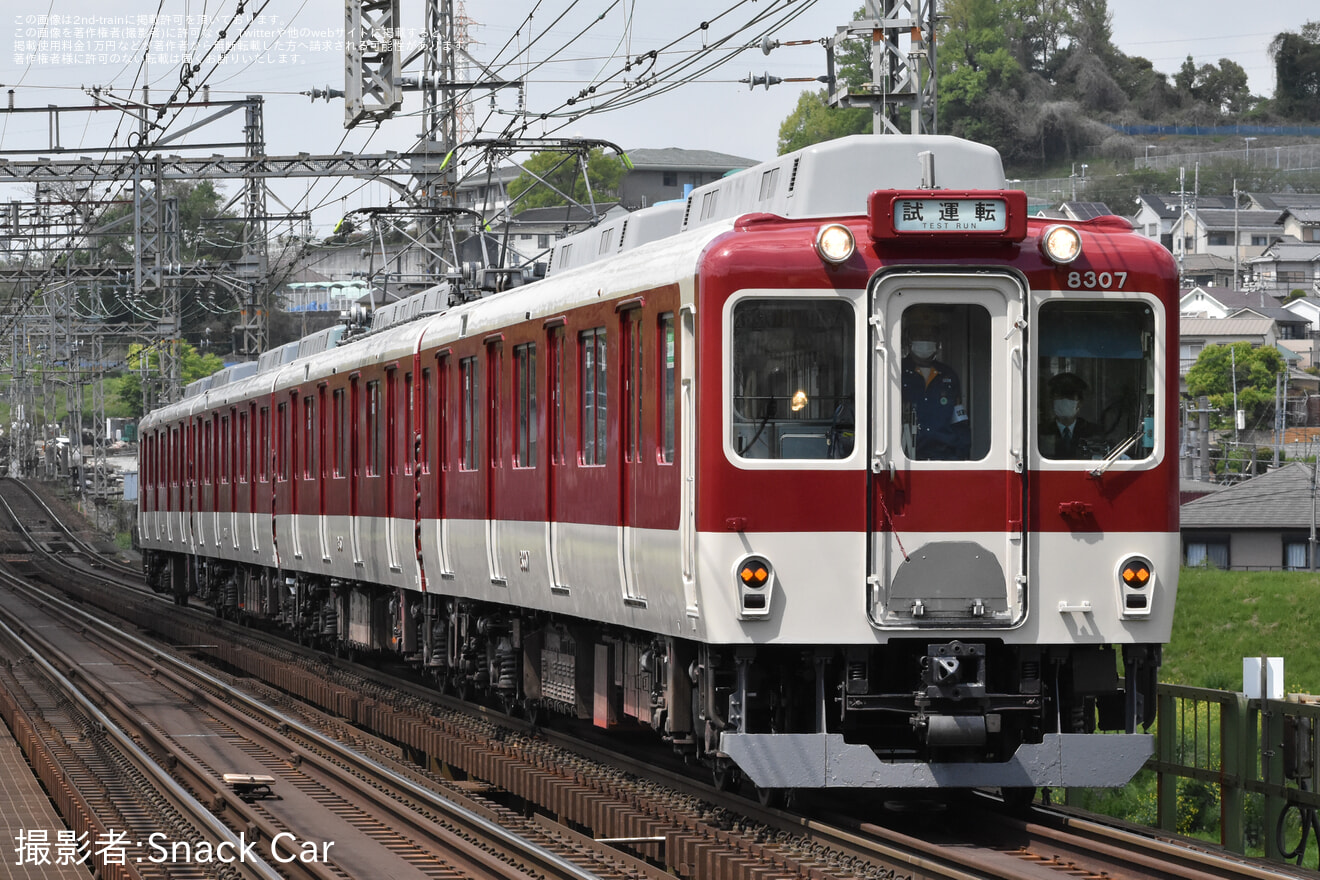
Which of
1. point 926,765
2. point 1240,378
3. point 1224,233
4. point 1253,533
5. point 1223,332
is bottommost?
point 1253,533

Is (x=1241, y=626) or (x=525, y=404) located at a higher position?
(x=525, y=404)

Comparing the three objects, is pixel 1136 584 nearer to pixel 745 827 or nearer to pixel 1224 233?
pixel 745 827

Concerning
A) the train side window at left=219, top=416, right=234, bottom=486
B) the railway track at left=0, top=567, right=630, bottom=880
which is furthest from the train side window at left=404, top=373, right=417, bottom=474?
the train side window at left=219, top=416, right=234, bottom=486

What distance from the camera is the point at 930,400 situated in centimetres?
1000

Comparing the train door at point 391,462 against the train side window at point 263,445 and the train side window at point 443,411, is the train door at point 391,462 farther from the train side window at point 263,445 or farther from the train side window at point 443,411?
the train side window at point 263,445

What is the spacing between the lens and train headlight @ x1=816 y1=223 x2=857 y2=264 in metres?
9.84

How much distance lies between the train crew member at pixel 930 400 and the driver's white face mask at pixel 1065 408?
1.57 feet

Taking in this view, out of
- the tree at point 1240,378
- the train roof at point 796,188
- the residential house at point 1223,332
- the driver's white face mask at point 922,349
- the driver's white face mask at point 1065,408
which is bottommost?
the driver's white face mask at point 1065,408

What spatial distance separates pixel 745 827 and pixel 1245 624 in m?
38.2

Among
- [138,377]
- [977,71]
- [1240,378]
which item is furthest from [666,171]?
[1240,378]

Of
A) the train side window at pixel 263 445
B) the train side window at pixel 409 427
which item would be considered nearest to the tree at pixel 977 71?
the train side window at pixel 263 445

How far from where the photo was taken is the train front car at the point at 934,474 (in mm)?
9805

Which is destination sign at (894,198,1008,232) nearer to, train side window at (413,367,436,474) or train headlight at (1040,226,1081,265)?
train headlight at (1040,226,1081,265)

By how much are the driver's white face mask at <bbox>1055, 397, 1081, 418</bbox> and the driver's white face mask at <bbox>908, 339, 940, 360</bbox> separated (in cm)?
70
